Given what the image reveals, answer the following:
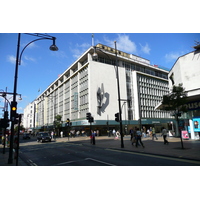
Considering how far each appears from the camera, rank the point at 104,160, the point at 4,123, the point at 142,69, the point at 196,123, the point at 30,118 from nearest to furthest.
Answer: the point at 104,160
the point at 4,123
the point at 196,123
the point at 142,69
the point at 30,118

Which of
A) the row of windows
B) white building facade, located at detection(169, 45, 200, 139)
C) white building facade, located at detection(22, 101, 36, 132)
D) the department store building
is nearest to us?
white building facade, located at detection(169, 45, 200, 139)

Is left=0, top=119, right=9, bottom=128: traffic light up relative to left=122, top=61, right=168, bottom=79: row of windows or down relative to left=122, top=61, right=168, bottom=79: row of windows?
down

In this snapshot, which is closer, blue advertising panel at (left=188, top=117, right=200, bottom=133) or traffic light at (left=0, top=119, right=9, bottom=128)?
traffic light at (left=0, top=119, right=9, bottom=128)

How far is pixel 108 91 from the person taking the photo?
46.3 metres

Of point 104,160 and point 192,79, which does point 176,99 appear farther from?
point 104,160

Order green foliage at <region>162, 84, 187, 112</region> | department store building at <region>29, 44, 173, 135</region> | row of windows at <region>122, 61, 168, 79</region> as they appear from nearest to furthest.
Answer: green foliage at <region>162, 84, 187, 112</region>
department store building at <region>29, 44, 173, 135</region>
row of windows at <region>122, 61, 168, 79</region>

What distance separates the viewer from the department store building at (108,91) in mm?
43844

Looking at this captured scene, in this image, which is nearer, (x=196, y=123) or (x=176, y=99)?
(x=176, y=99)

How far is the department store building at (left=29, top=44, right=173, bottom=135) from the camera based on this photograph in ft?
144

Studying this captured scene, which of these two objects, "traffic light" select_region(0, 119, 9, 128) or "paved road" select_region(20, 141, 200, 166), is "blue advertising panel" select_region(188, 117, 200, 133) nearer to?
"paved road" select_region(20, 141, 200, 166)

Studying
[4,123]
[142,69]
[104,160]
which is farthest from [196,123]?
[142,69]

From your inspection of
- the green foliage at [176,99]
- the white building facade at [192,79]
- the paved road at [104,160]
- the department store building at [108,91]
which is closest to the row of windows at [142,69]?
the department store building at [108,91]

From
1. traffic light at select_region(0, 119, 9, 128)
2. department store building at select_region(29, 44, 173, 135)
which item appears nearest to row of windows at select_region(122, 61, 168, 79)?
department store building at select_region(29, 44, 173, 135)

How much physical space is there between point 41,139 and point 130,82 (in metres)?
34.1
